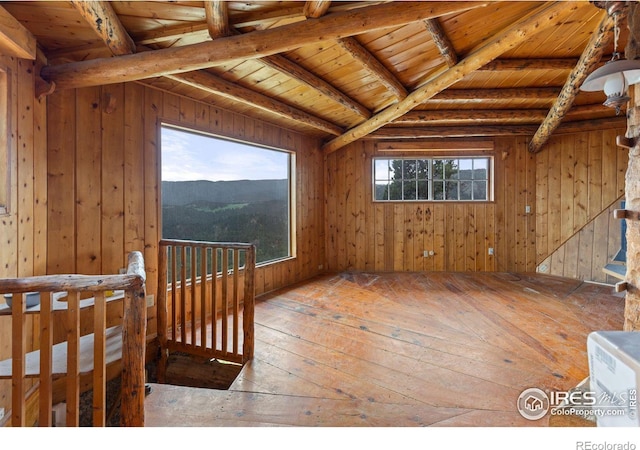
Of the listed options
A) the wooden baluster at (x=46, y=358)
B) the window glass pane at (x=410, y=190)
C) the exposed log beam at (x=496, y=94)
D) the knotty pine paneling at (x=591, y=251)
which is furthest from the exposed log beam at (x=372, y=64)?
the knotty pine paneling at (x=591, y=251)

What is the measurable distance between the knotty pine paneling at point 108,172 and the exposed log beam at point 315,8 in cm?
179

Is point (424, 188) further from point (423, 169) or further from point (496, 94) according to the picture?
point (496, 94)

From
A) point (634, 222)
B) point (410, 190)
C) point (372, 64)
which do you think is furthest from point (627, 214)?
point (410, 190)

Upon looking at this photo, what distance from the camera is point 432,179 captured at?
5.10m

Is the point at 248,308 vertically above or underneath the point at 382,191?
underneath

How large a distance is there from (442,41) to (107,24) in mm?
2449

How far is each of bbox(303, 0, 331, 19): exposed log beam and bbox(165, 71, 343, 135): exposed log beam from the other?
114cm

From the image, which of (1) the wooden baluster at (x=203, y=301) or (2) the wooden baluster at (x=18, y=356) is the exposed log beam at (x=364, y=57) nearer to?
(1) the wooden baluster at (x=203, y=301)

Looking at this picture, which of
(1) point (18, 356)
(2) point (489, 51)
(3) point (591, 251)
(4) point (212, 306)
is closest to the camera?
(1) point (18, 356)

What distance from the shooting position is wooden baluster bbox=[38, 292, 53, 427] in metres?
1.12

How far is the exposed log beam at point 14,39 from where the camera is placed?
65.6 inches

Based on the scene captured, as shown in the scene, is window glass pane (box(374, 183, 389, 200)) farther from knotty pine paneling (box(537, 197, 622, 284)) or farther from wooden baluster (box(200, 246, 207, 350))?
wooden baluster (box(200, 246, 207, 350))

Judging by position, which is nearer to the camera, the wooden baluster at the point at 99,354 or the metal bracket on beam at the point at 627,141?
the wooden baluster at the point at 99,354
